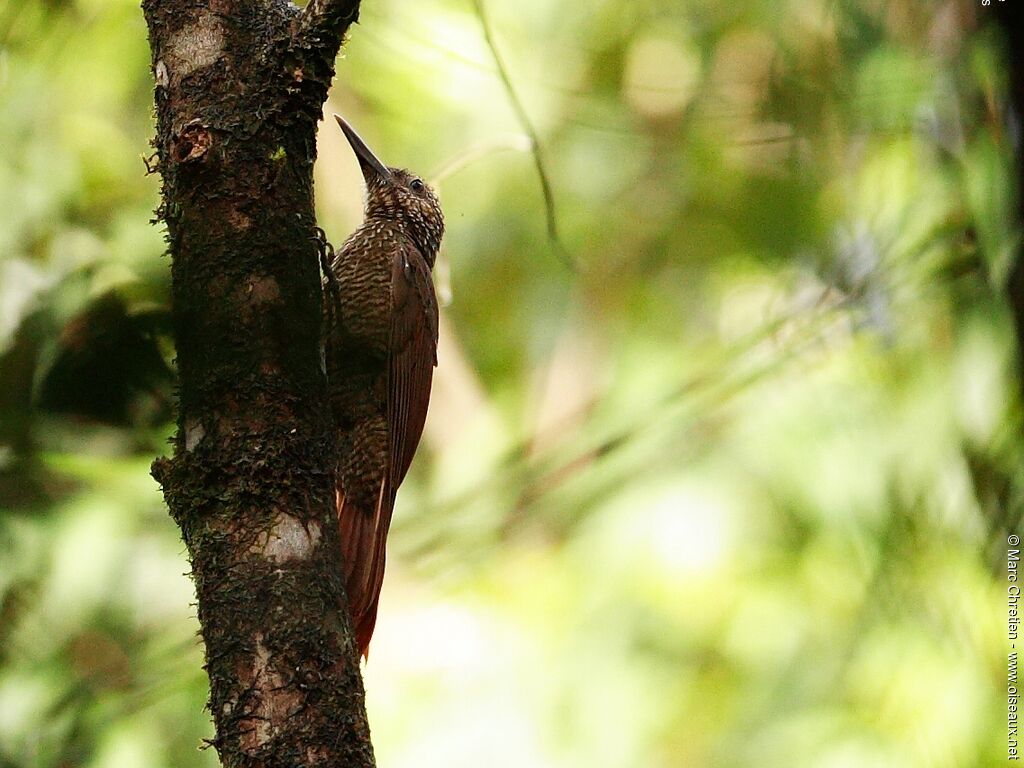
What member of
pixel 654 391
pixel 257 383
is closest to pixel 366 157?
pixel 654 391

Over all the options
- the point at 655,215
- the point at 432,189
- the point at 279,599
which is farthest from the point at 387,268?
the point at 279,599

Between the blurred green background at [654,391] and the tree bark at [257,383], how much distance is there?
28.3 inches

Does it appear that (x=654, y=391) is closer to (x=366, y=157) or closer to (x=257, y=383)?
(x=366, y=157)

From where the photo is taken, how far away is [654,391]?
134 inches

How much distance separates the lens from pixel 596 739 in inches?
116

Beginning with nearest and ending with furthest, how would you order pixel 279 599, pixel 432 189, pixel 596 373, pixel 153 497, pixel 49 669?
pixel 279 599 < pixel 49 669 < pixel 153 497 < pixel 432 189 < pixel 596 373

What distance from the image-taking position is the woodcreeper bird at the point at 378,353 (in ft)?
8.55

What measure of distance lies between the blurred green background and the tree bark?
718 millimetres

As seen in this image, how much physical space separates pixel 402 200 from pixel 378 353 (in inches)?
23.6

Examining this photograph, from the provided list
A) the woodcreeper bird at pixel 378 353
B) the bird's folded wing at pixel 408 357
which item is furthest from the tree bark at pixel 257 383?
the bird's folded wing at pixel 408 357

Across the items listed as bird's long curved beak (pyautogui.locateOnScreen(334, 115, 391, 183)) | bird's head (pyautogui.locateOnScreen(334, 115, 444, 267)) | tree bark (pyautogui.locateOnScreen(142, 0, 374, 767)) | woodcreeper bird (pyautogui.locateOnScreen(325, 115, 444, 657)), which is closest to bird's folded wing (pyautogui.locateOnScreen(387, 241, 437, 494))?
woodcreeper bird (pyautogui.locateOnScreen(325, 115, 444, 657))

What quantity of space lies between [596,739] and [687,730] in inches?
10.9

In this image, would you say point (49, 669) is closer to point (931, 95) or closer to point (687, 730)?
point (687, 730)

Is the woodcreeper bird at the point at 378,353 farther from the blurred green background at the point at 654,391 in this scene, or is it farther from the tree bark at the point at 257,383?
the tree bark at the point at 257,383
